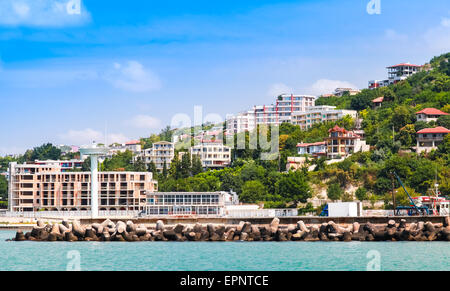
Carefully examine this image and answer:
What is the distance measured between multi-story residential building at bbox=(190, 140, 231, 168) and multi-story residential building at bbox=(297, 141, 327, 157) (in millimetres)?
13546

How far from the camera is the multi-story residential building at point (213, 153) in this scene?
338 feet

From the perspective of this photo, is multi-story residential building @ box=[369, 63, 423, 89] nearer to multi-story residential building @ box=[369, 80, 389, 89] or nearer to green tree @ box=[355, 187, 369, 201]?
multi-story residential building @ box=[369, 80, 389, 89]

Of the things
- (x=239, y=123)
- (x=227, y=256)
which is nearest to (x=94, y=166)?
(x=227, y=256)

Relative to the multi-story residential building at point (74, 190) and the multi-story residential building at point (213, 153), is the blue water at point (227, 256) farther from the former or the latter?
the multi-story residential building at point (213, 153)

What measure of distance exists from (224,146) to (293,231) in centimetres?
6781

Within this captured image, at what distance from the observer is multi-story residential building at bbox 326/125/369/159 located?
85938 millimetres

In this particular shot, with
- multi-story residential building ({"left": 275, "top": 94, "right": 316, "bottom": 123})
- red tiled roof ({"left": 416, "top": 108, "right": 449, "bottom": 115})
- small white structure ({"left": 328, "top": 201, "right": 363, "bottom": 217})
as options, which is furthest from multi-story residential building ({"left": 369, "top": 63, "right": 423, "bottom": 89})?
small white structure ({"left": 328, "top": 201, "right": 363, "bottom": 217})

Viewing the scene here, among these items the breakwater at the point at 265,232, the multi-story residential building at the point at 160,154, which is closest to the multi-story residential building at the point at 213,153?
the multi-story residential building at the point at 160,154

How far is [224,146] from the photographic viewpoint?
10531cm

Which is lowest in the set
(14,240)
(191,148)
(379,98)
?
(14,240)

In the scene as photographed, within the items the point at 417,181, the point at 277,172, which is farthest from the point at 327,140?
the point at 417,181

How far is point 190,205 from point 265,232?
28183 millimetres

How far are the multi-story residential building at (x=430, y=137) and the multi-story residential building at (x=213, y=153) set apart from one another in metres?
29.7

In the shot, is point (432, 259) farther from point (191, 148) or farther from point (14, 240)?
point (191, 148)
